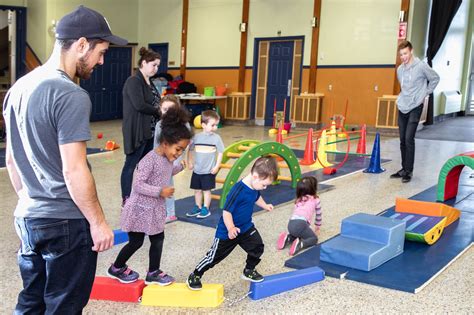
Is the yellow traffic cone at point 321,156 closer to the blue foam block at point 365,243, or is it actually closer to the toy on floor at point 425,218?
the toy on floor at point 425,218

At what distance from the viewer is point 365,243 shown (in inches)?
157

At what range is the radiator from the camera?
15.9 meters

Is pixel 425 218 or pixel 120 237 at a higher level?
pixel 425 218

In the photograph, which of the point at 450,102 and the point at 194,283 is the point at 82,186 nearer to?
the point at 194,283

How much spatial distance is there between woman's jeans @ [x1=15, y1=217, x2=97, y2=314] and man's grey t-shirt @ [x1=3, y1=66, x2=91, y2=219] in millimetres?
43

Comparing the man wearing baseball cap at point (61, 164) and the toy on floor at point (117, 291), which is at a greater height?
the man wearing baseball cap at point (61, 164)

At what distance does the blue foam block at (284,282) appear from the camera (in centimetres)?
328

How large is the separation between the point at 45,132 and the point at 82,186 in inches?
9.0

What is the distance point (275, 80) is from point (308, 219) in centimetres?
1118

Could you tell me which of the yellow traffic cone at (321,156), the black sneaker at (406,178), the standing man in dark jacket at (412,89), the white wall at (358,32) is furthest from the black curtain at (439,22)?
the black sneaker at (406,178)

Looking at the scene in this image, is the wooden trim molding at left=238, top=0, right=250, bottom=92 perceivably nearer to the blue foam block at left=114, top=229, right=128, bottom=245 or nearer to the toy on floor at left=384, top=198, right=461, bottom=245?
the toy on floor at left=384, top=198, right=461, bottom=245

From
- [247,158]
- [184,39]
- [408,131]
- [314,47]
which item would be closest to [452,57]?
[314,47]

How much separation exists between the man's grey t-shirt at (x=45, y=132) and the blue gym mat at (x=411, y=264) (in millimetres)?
2303

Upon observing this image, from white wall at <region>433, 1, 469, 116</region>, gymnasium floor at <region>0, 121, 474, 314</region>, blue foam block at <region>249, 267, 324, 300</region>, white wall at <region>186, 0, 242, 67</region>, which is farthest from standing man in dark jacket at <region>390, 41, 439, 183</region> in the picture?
white wall at <region>186, 0, 242, 67</region>
